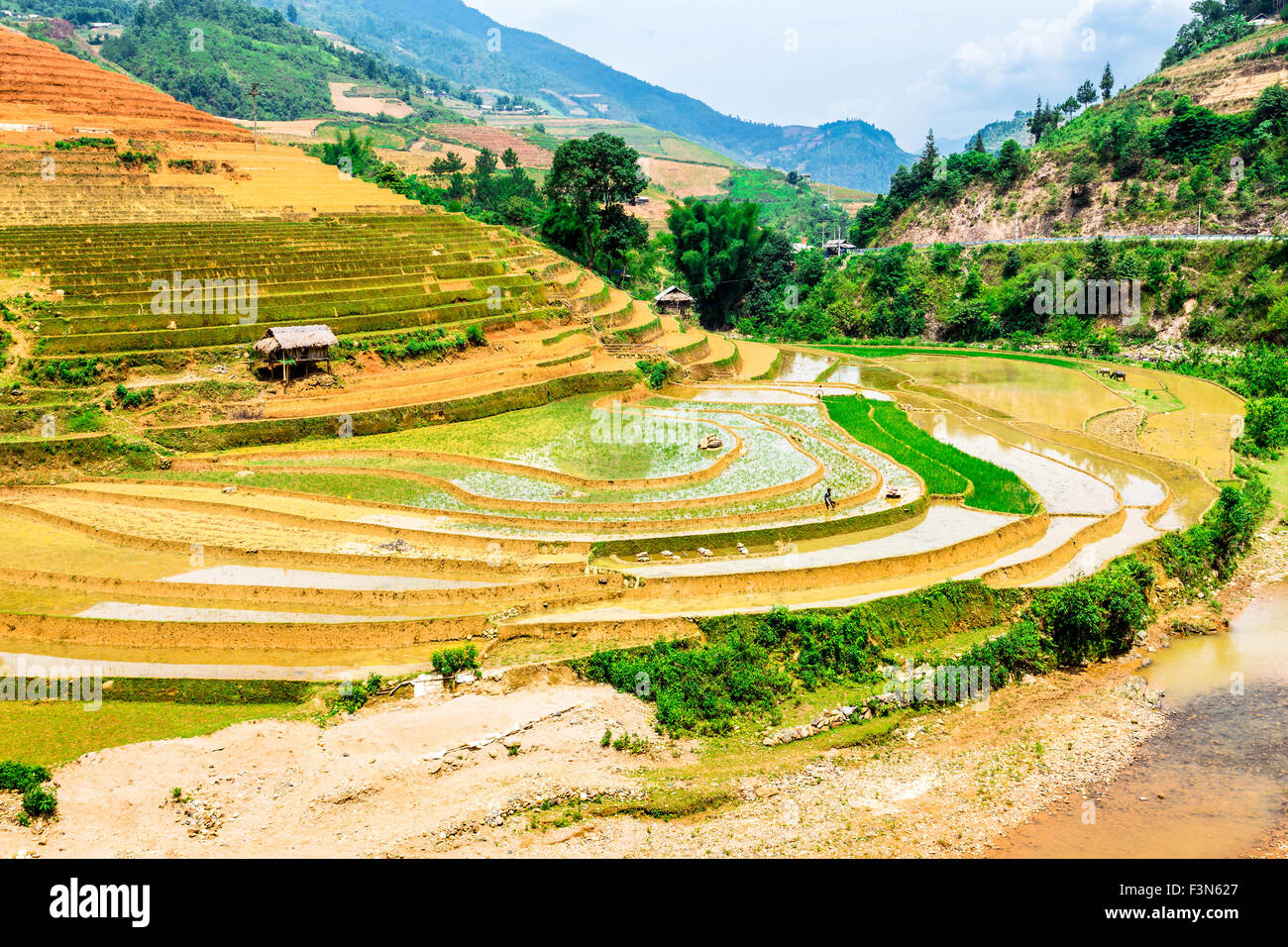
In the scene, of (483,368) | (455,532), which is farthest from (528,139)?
(455,532)

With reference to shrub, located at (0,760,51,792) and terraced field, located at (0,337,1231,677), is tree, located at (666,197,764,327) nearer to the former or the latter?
terraced field, located at (0,337,1231,677)

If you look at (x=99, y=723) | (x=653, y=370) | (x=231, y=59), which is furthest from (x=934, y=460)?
(x=231, y=59)

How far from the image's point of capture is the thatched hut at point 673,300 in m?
46.4

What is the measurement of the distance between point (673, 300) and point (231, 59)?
91.7 metres

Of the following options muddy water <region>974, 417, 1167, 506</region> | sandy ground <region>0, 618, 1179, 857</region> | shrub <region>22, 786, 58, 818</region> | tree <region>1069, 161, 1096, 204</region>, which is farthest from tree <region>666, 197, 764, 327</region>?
shrub <region>22, 786, 58, 818</region>

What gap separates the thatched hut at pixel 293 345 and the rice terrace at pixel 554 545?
4.8 inches

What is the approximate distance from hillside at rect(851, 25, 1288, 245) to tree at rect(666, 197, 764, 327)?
1457cm

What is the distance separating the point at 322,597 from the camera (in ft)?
53.7

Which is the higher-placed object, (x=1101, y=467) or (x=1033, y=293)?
(x=1033, y=293)

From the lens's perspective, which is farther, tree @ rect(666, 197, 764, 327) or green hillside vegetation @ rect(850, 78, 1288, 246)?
tree @ rect(666, 197, 764, 327)

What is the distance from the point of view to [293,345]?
25.7 m

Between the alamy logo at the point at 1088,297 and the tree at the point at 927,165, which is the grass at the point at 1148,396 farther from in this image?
the tree at the point at 927,165

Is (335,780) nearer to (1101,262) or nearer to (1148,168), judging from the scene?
(1101,262)

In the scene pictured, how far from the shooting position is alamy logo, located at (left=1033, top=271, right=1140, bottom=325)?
4253cm
